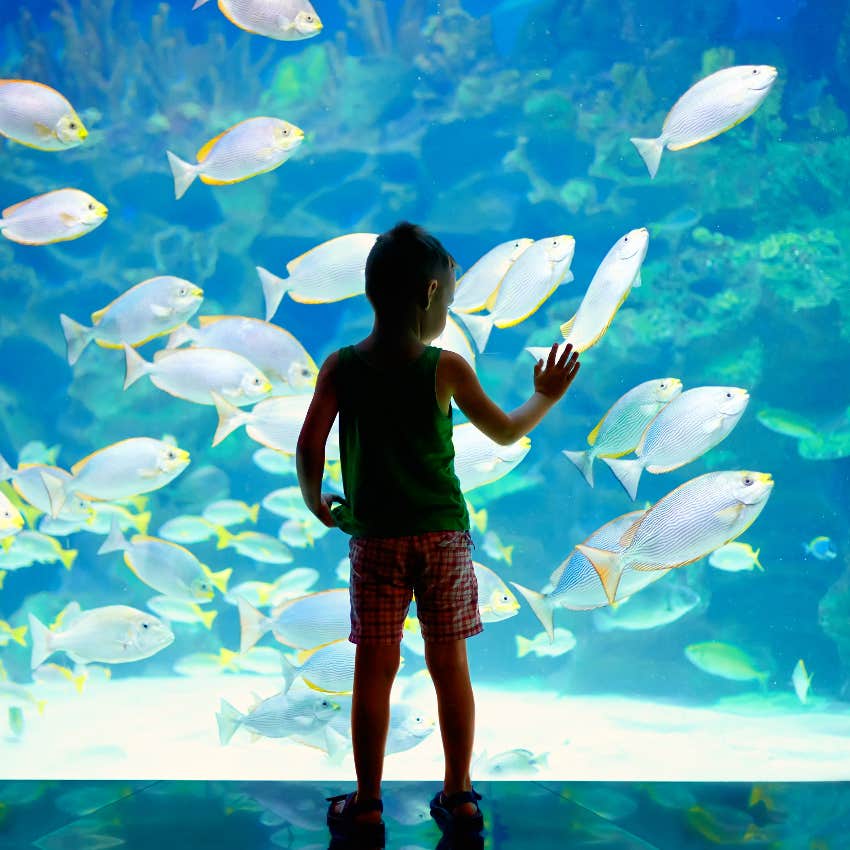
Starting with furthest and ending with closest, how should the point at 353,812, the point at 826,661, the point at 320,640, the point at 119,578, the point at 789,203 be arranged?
1. the point at 119,578
2. the point at 826,661
3. the point at 789,203
4. the point at 320,640
5. the point at 353,812

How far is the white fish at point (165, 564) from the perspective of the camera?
362 centimetres

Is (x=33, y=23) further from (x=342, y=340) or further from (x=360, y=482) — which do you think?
(x=360, y=482)

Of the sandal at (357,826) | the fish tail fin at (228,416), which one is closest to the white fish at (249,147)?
the fish tail fin at (228,416)

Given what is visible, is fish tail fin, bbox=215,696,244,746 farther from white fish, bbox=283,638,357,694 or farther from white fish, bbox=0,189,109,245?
white fish, bbox=0,189,109,245

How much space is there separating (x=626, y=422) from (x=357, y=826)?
1.84 meters

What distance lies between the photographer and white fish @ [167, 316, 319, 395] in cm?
341

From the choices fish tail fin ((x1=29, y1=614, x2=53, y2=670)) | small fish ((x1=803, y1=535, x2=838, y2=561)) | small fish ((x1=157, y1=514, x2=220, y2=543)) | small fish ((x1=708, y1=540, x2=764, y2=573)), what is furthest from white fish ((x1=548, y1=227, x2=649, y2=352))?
small fish ((x1=803, y1=535, x2=838, y2=561))

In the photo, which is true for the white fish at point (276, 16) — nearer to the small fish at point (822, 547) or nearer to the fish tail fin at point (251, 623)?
the fish tail fin at point (251, 623)

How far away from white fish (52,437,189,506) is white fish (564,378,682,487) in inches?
66.0

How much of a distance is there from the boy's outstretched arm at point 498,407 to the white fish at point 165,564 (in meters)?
2.22

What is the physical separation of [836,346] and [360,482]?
576 centimetres

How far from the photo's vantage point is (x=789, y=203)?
6.11m

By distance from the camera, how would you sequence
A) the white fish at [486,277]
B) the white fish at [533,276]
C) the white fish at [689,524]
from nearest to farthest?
the white fish at [689,524] < the white fish at [533,276] < the white fish at [486,277]

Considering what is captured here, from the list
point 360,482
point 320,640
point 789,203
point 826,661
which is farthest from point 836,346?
point 360,482
